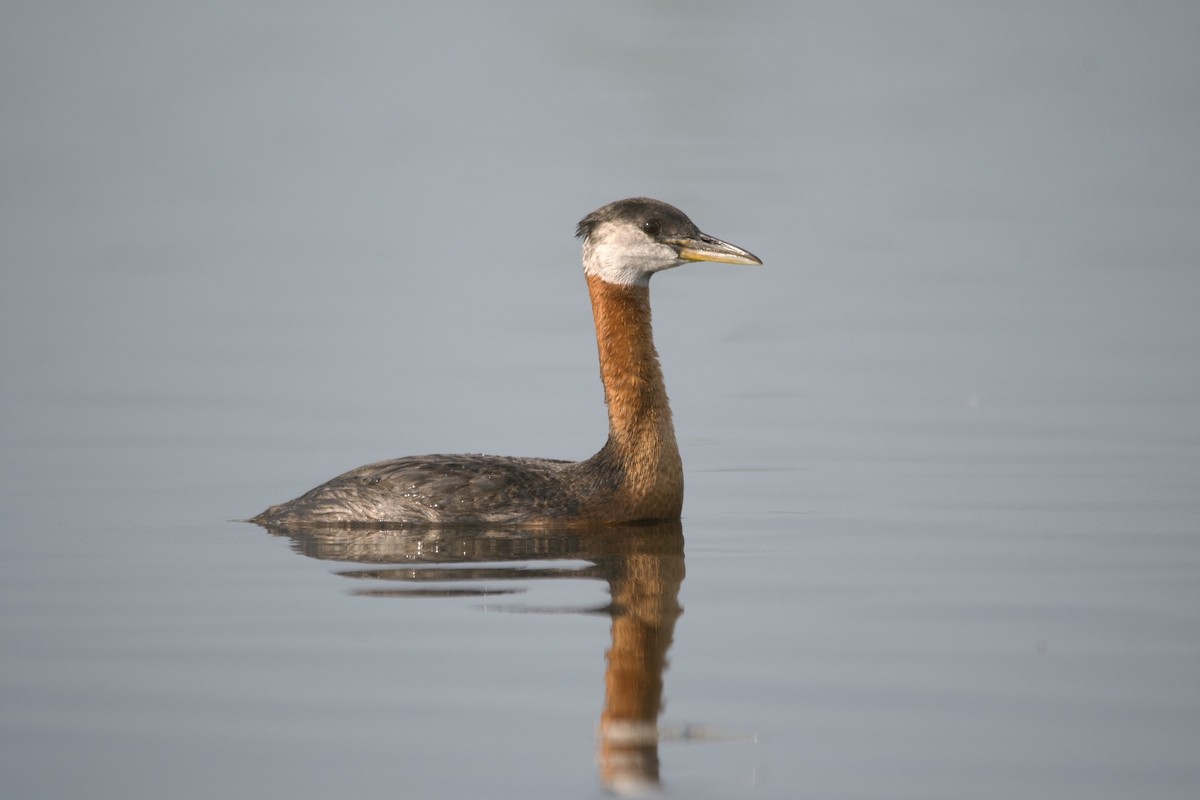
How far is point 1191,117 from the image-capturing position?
1329 inches

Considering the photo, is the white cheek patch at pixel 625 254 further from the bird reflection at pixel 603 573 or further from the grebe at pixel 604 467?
the bird reflection at pixel 603 573

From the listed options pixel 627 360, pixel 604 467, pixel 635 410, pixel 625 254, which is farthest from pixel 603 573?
pixel 625 254

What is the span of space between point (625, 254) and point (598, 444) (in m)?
2.68

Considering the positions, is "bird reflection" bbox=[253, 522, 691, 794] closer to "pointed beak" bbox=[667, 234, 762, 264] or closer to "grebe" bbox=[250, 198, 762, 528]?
"grebe" bbox=[250, 198, 762, 528]

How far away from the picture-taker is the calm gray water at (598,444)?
8383 mm

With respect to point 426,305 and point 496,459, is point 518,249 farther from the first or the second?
point 496,459

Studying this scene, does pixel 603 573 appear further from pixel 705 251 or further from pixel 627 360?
pixel 705 251

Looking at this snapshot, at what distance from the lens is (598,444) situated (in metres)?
15.5

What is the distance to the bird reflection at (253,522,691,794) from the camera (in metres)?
8.63

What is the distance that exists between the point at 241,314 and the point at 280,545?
8850mm

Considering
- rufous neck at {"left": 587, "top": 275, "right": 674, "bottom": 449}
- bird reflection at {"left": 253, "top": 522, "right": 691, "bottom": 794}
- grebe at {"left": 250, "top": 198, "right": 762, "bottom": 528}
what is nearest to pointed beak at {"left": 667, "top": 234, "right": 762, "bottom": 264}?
grebe at {"left": 250, "top": 198, "right": 762, "bottom": 528}

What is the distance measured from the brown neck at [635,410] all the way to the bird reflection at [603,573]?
7.7 inches

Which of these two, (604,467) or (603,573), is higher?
(604,467)

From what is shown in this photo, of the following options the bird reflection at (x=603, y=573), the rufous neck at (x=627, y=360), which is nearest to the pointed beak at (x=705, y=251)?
the rufous neck at (x=627, y=360)
